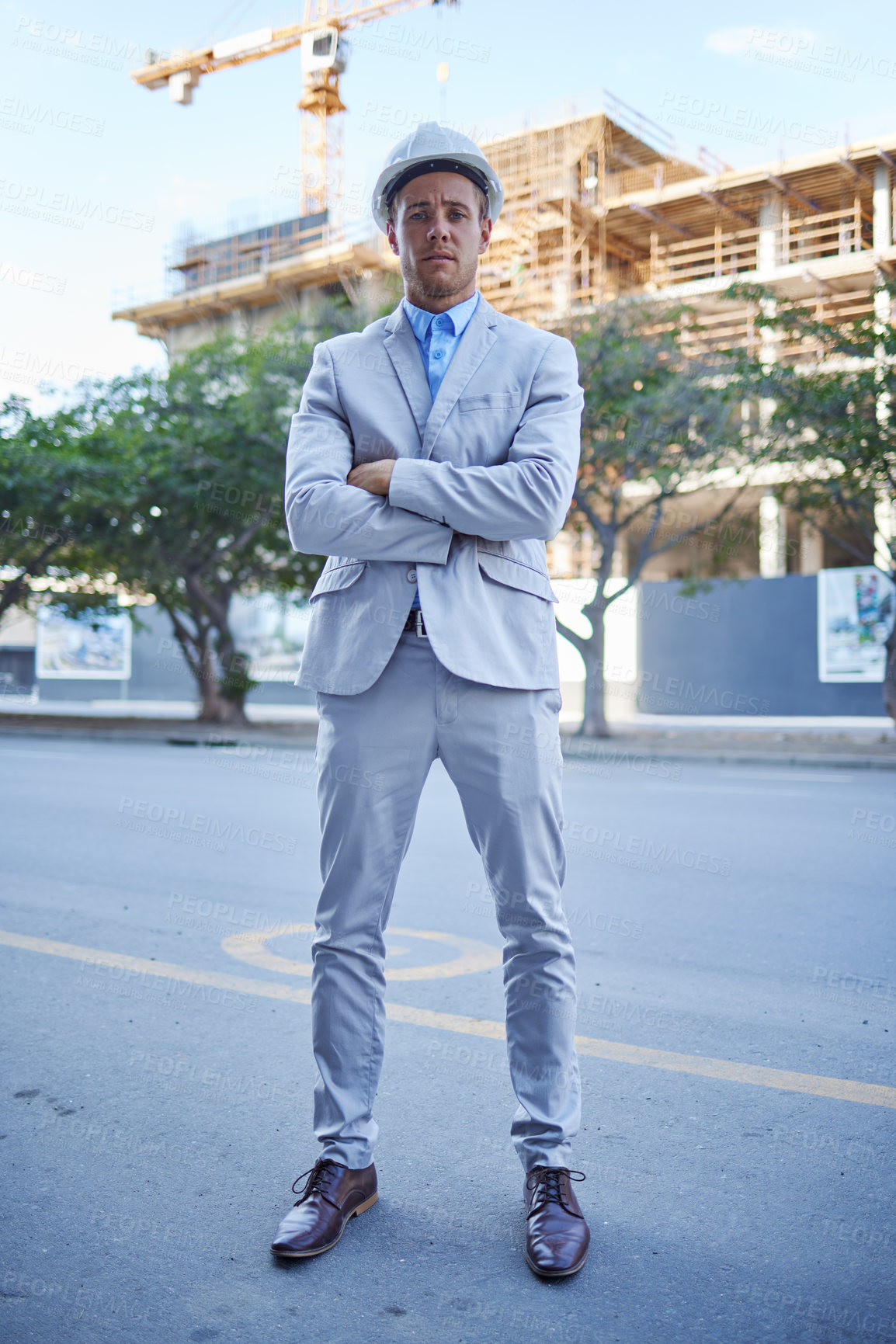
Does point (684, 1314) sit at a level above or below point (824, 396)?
below

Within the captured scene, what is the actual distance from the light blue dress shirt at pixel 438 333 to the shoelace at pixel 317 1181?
168 cm

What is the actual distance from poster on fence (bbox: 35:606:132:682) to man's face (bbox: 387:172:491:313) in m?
34.7

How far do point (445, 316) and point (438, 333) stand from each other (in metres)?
0.04

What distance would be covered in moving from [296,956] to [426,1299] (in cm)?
253

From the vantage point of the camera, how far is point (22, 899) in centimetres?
551

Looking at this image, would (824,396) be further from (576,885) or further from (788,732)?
(576,885)

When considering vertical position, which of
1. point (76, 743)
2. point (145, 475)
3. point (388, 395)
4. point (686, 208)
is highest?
point (686, 208)

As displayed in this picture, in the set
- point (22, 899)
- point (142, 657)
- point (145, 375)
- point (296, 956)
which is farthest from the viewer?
point (142, 657)

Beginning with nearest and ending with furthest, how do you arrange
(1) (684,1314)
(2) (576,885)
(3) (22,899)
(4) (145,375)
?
(1) (684,1314) → (3) (22,899) → (2) (576,885) → (4) (145,375)

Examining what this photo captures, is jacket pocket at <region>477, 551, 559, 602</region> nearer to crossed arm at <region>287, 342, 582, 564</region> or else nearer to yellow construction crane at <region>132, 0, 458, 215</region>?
crossed arm at <region>287, 342, 582, 564</region>

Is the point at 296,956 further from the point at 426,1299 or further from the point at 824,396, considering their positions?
the point at 824,396

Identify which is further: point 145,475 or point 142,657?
point 142,657

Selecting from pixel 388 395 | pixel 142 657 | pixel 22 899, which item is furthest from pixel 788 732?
pixel 142 657

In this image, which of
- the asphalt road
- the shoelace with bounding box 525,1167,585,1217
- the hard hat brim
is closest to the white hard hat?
the hard hat brim
